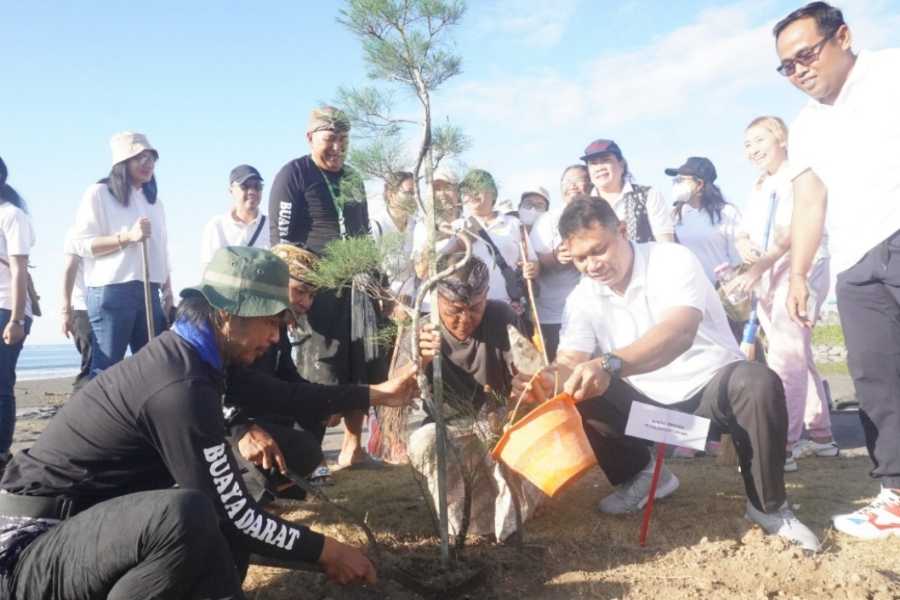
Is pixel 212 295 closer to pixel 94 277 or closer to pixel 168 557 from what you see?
pixel 168 557

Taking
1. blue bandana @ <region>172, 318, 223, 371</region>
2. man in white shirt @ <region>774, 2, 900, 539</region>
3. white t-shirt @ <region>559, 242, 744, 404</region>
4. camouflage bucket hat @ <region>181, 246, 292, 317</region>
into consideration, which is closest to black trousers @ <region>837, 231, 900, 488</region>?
man in white shirt @ <region>774, 2, 900, 539</region>

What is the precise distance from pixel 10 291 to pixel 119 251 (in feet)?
1.95

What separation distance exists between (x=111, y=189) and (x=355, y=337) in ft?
5.63

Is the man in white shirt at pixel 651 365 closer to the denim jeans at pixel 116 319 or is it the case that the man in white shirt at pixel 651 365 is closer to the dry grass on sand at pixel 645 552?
the dry grass on sand at pixel 645 552

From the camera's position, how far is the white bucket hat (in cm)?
411

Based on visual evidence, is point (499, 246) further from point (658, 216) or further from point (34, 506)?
point (34, 506)

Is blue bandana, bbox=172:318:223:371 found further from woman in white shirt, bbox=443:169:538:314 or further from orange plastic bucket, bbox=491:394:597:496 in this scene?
woman in white shirt, bbox=443:169:538:314

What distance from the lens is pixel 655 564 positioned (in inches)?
102

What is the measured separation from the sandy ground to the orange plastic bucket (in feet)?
1.40

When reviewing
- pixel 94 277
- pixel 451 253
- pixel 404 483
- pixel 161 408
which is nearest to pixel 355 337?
pixel 404 483

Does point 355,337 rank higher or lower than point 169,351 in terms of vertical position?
lower

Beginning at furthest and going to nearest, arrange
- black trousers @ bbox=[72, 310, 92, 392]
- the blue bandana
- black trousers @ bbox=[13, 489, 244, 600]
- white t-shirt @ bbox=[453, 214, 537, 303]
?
black trousers @ bbox=[72, 310, 92, 392], white t-shirt @ bbox=[453, 214, 537, 303], the blue bandana, black trousers @ bbox=[13, 489, 244, 600]

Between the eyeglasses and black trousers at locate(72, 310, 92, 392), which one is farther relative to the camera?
black trousers at locate(72, 310, 92, 392)

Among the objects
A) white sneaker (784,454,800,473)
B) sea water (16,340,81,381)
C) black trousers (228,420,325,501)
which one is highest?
black trousers (228,420,325,501)
